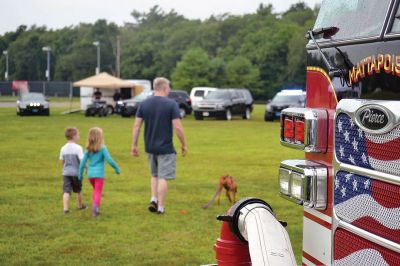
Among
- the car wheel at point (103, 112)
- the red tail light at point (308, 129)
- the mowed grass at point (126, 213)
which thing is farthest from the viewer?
the car wheel at point (103, 112)

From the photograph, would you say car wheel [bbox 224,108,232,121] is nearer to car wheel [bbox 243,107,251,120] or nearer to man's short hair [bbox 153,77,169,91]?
car wheel [bbox 243,107,251,120]

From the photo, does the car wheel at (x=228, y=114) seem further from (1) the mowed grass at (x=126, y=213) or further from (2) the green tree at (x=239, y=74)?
(2) the green tree at (x=239, y=74)

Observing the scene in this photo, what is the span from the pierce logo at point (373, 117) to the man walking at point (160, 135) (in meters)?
5.92

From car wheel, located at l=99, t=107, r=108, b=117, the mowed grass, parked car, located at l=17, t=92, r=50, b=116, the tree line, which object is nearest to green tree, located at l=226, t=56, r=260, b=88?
the tree line

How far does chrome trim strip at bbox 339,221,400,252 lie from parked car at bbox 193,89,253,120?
105 feet

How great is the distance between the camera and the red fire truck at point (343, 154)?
2793 millimetres

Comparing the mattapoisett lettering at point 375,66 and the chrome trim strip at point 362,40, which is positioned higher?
the chrome trim strip at point 362,40

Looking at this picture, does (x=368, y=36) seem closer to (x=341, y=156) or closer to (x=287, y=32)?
(x=341, y=156)

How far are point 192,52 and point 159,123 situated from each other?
7031 centimetres

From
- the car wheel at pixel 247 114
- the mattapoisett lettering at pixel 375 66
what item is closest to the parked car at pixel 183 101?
the car wheel at pixel 247 114

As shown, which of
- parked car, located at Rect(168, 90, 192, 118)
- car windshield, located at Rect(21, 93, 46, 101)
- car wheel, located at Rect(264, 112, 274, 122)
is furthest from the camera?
parked car, located at Rect(168, 90, 192, 118)

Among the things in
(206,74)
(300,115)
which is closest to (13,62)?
(206,74)

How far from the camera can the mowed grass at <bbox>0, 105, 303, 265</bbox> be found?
22.7ft

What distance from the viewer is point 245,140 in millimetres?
21906
